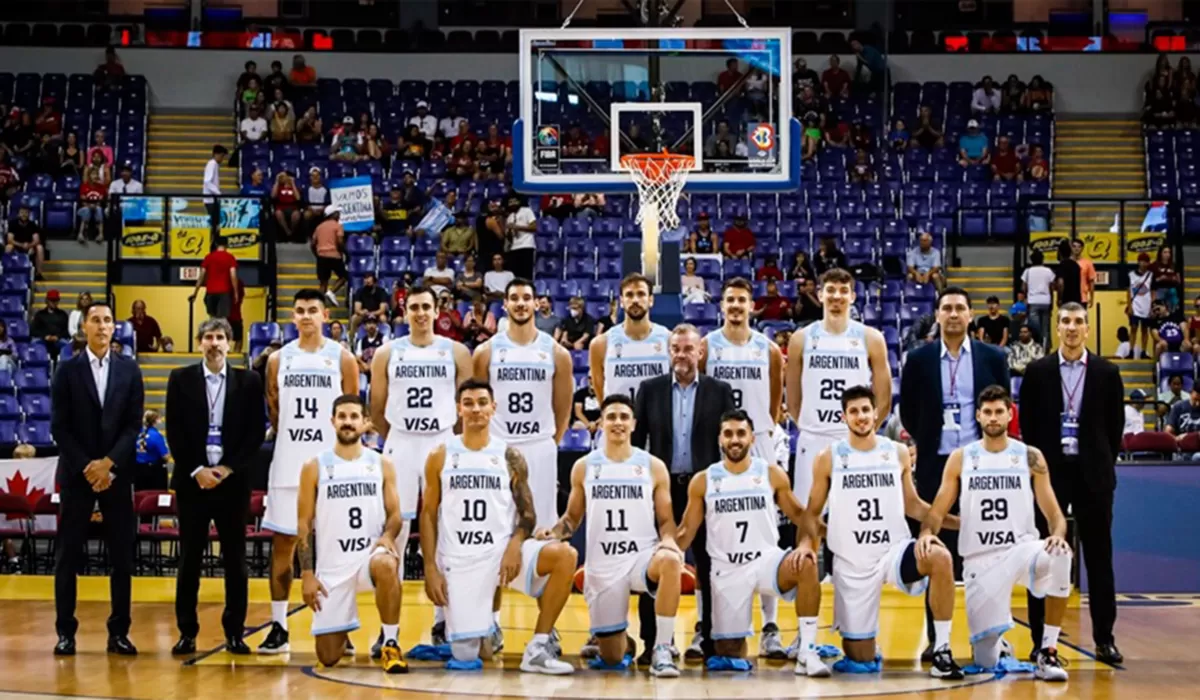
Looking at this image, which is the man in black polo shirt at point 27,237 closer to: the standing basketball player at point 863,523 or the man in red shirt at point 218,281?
the man in red shirt at point 218,281

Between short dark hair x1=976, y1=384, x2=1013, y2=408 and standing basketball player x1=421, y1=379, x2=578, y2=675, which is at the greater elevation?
short dark hair x1=976, y1=384, x2=1013, y2=408

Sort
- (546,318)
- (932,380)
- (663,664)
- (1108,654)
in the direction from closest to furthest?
(663,664) < (1108,654) < (932,380) < (546,318)

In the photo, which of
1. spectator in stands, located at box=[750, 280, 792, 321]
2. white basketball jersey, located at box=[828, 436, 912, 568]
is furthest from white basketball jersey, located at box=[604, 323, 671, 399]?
spectator in stands, located at box=[750, 280, 792, 321]

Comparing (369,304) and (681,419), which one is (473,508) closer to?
(681,419)

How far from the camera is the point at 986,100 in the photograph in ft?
84.4

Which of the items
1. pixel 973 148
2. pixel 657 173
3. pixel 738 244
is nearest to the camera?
pixel 657 173

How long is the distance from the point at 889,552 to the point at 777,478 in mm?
735

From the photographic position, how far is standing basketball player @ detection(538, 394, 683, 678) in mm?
8641

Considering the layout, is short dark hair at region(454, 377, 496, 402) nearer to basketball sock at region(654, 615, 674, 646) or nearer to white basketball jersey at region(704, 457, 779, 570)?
white basketball jersey at region(704, 457, 779, 570)

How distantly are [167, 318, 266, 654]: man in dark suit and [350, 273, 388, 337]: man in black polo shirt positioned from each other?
29.0ft

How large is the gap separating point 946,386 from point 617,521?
6.87 ft

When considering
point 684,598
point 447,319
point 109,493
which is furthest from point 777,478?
point 447,319

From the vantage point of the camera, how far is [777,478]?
8.81 m

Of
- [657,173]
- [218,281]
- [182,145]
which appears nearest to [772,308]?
[657,173]
